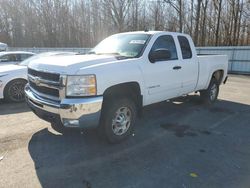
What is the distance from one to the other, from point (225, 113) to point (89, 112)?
424 cm

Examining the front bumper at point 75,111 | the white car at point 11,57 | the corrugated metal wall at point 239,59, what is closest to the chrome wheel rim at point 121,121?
the front bumper at point 75,111

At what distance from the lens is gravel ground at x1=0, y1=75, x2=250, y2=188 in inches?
133

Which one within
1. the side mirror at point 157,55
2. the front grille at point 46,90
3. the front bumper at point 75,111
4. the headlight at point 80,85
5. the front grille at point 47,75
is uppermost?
the side mirror at point 157,55

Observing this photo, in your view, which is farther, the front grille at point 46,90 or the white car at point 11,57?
the white car at point 11,57

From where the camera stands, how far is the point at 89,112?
151 inches

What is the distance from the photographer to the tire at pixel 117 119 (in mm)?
4191

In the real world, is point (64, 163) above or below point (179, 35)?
below

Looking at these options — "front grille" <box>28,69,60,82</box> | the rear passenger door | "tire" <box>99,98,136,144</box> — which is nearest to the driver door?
the rear passenger door

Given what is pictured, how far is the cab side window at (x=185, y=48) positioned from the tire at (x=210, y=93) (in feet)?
5.57

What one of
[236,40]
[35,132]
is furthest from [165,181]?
[236,40]

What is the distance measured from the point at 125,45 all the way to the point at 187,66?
1.68m

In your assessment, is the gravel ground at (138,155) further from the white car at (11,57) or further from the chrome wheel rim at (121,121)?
the white car at (11,57)

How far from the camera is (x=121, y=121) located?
4.49m

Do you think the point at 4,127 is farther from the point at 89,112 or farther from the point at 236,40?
the point at 236,40
